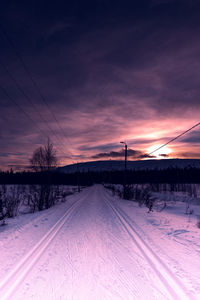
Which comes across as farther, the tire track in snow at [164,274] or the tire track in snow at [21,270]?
the tire track in snow at [21,270]

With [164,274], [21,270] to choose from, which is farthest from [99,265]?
[21,270]

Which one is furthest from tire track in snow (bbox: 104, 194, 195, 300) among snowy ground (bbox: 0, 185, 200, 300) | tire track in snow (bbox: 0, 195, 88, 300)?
tire track in snow (bbox: 0, 195, 88, 300)

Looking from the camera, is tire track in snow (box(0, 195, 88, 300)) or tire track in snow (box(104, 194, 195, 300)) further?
tire track in snow (box(0, 195, 88, 300))

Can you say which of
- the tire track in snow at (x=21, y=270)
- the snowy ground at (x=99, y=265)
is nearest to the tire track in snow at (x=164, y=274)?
the snowy ground at (x=99, y=265)

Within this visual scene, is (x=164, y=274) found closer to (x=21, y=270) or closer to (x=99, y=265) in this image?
(x=99, y=265)

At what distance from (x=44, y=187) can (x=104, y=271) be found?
1566 cm

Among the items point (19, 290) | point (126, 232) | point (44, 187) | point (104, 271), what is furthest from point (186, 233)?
point (44, 187)

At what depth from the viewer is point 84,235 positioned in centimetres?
789

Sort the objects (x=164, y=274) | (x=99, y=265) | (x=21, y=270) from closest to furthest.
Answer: (x=164, y=274) < (x=21, y=270) < (x=99, y=265)

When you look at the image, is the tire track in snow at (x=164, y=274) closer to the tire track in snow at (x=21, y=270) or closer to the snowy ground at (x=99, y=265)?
the snowy ground at (x=99, y=265)

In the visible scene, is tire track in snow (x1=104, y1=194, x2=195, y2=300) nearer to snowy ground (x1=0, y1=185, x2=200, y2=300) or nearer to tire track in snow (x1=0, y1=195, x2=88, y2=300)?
snowy ground (x1=0, y1=185, x2=200, y2=300)

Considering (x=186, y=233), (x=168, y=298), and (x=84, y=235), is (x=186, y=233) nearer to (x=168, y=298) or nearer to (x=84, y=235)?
(x=84, y=235)

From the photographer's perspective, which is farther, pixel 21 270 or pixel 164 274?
pixel 21 270

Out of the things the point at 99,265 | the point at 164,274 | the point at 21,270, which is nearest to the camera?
the point at 164,274
